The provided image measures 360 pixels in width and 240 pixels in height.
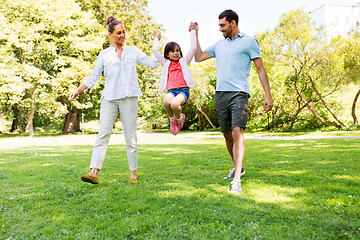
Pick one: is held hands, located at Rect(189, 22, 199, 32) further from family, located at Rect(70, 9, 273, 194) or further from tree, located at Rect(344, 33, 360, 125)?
tree, located at Rect(344, 33, 360, 125)

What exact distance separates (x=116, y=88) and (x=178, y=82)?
111 centimetres

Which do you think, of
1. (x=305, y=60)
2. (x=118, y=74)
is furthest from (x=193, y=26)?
(x=305, y=60)

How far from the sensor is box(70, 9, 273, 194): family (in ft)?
14.1

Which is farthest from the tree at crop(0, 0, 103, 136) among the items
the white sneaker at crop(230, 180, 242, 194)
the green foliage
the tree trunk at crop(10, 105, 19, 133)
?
the white sneaker at crop(230, 180, 242, 194)

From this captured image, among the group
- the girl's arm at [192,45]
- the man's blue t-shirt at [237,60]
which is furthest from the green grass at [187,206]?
the girl's arm at [192,45]

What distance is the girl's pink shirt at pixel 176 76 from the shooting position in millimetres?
5070

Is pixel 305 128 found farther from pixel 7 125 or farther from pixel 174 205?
pixel 7 125

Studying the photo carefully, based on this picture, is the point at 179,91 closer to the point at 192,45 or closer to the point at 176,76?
the point at 176,76

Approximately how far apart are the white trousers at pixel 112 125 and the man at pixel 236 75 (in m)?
1.46

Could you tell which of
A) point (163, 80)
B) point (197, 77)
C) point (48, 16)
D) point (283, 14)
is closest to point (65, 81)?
point (48, 16)

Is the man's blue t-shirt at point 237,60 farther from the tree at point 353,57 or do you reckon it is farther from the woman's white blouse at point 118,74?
the tree at point 353,57

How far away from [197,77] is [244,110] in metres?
18.4

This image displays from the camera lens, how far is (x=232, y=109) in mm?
4336

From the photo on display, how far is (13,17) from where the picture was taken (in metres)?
23.3
